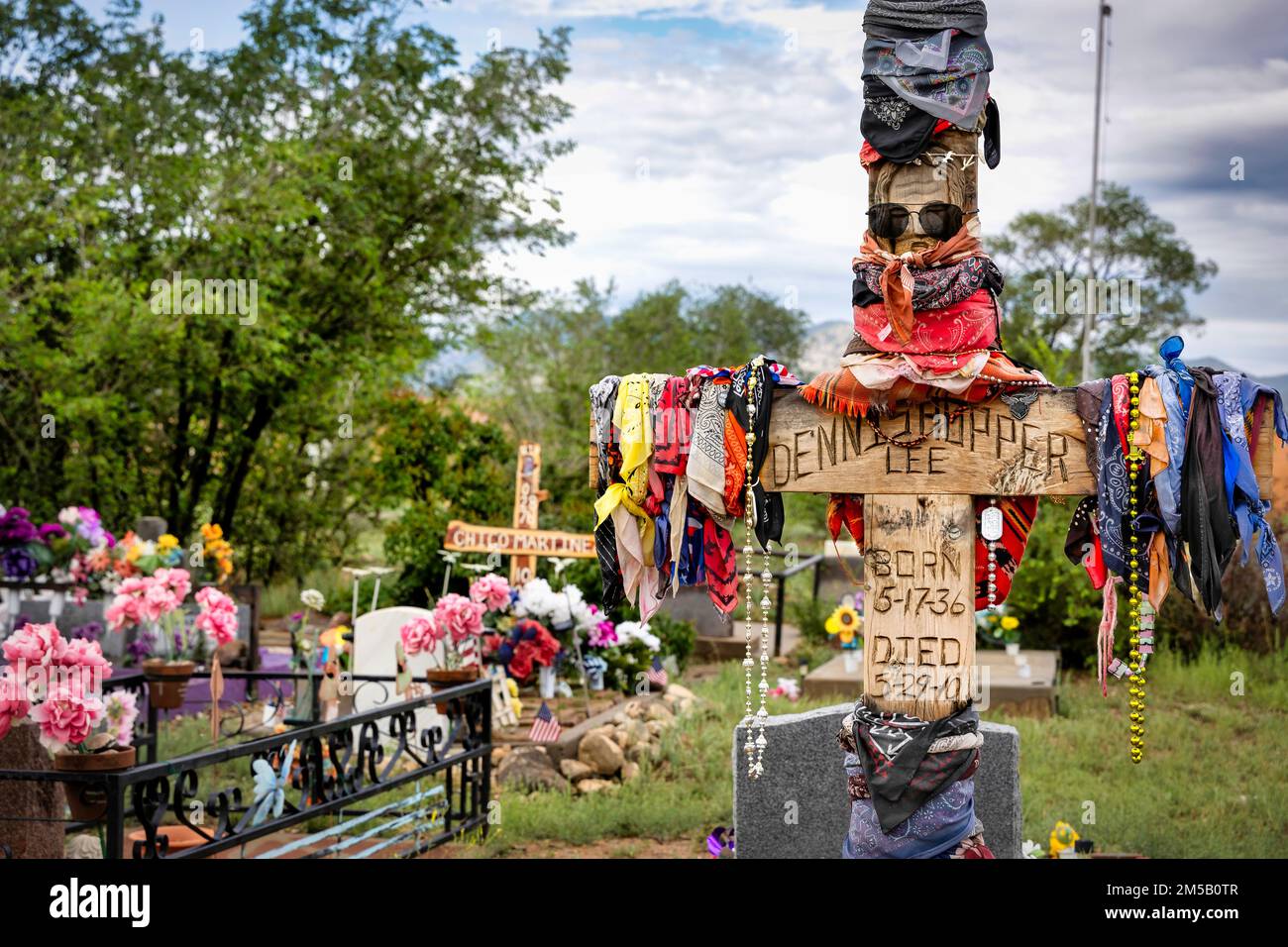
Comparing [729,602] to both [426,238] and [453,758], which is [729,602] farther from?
[426,238]

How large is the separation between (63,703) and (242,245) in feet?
30.6

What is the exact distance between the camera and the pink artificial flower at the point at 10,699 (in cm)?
511

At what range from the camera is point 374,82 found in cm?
1588

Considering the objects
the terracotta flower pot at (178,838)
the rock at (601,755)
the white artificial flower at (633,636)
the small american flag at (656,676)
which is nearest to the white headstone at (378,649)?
the rock at (601,755)

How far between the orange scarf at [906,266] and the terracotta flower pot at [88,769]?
3.55 m

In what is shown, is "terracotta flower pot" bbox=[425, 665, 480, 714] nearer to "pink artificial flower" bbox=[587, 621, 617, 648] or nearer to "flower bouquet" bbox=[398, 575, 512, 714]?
"flower bouquet" bbox=[398, 575, 512, 714]

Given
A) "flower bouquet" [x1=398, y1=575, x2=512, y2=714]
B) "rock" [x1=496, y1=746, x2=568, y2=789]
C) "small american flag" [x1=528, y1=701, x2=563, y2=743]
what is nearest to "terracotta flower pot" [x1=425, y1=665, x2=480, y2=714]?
"flower bouquet" [x1=398, y1=575, x2=512, y2=714]

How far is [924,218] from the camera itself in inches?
136

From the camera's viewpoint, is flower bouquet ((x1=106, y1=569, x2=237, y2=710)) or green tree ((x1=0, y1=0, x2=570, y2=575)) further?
green tree ((x1=0, y1=0, x2=570, y2=575))

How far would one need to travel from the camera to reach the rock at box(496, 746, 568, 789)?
829 centimetres

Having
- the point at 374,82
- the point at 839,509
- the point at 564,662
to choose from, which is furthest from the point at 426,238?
the point at 839,509

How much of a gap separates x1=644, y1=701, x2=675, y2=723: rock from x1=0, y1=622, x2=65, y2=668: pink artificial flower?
16.8 feet

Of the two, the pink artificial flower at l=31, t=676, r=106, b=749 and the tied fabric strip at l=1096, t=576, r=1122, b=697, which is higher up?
the tied fabric strip at l=1096, t=576, r=1122, b=697

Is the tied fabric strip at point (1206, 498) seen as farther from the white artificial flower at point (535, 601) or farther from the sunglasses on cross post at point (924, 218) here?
the white artificial flower at point (535, 601)
